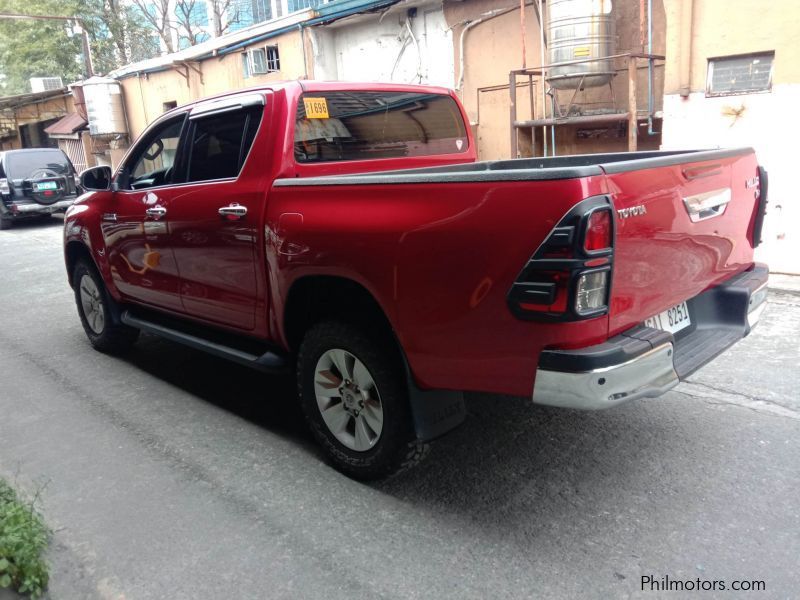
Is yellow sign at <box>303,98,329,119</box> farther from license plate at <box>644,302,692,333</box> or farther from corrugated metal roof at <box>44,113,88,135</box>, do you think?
corrugated metal roof at <box>44,113,88,135</box>

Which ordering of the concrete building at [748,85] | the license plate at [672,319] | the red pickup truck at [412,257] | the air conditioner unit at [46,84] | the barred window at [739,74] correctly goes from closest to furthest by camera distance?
the red pickup truck at [412,257] → the license plate at [672,319] → the concrete building at [748,85] → the barred window at [739,74] → the air conditioner unit at [46,84]

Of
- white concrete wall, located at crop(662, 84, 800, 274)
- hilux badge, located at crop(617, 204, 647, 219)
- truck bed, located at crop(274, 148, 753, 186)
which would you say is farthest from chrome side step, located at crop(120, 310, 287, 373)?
Answer: white concrete wall, located at crop(662, 84, 800, 274)

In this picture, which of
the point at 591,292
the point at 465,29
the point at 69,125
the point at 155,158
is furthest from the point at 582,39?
the point at 69,125

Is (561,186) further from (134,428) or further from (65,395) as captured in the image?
(65,395)

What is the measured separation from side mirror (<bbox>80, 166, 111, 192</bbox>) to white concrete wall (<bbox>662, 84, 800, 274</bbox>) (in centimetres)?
541

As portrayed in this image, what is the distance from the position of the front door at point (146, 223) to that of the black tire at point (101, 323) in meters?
0.43

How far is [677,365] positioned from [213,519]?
2195 millimetres

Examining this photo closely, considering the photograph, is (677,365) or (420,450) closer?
(677,365)

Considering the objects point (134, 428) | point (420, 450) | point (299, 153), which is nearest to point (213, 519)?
point (420, 450)

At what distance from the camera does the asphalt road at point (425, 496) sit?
8.64 ft

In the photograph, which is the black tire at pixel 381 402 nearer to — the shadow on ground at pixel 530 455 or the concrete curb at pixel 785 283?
the shadow on ground at pixel 530 455

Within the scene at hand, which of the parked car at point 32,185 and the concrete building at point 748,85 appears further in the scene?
the parked car at point 32,185

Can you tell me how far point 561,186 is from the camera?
7.67 feet

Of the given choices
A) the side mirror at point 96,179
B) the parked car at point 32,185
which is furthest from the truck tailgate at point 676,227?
the parked car at point 32,185
